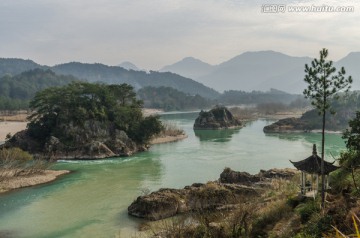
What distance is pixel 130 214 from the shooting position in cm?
3006

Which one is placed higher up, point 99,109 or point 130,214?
point 99,109

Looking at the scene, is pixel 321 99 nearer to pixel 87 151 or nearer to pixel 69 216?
pixel 69 216

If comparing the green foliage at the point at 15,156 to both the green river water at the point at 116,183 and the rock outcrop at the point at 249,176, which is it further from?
the rock outcrop at the point at 249,176

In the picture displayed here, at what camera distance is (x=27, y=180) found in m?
42.0

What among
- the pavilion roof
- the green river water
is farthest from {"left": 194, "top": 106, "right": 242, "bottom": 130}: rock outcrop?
the pavilion roof

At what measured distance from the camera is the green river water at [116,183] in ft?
92.1

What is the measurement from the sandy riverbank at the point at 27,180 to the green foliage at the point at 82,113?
15030 millimetres

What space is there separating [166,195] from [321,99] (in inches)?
642

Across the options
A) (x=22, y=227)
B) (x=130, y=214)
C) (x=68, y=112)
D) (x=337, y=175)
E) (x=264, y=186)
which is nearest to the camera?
(x=337, y=175)

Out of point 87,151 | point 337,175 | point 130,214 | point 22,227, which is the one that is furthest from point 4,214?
point 87,151

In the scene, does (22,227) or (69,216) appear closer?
(22,227)

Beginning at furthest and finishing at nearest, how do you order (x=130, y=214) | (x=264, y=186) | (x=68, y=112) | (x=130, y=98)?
(x=130, y=98) → (x=68, y=112) → (x=264, y=186) → (x=130, y=214)

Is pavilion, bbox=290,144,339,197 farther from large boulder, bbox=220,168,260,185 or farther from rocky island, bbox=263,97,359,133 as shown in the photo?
rocky island, bbox=263,97,359,133

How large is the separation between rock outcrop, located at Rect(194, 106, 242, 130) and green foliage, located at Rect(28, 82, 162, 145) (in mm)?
43374
